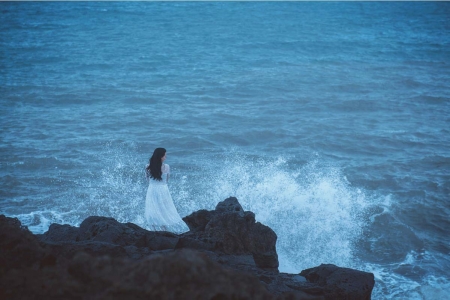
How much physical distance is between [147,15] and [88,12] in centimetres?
706

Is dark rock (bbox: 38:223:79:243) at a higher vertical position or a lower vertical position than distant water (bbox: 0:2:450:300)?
higher

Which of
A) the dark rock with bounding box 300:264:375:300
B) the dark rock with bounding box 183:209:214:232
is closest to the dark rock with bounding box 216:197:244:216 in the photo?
the dark rock with bounding box 183:209:214:232

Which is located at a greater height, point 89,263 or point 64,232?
point 89,263

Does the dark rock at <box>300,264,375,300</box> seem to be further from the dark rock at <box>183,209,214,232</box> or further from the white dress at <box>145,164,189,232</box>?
the white dress at <box>145,164,189,232</box>

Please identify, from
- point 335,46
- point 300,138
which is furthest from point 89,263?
point 335,46

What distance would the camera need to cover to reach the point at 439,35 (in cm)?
4072

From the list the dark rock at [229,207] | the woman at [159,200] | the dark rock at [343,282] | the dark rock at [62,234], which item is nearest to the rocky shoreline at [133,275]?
the dark rock at [343,282]

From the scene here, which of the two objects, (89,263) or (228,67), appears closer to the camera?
(89,263)

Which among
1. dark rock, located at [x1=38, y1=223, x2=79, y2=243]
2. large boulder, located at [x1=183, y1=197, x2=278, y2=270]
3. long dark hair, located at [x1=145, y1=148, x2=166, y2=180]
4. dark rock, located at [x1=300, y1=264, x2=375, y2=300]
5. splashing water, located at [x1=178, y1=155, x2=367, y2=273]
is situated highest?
long dark hair, located at [x1=145, y1=148, x2=166, y2=180]

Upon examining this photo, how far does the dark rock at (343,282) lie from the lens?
580 cm

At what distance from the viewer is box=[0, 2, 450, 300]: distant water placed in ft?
36.7

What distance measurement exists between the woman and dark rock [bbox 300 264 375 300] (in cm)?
251

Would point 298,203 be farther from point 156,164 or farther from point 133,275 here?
point 133,275

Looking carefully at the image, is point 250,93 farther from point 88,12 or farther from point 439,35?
point 88,12
